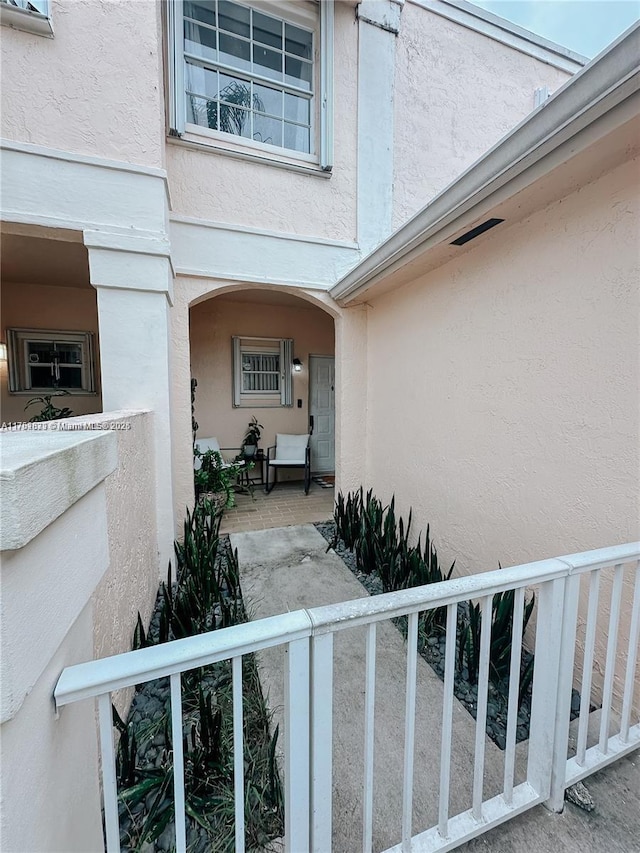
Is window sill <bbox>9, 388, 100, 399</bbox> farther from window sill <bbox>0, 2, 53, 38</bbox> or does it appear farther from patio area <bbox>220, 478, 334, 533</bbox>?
window sill <bbox>0, 2, 53, 38</bbox>

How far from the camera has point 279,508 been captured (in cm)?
534

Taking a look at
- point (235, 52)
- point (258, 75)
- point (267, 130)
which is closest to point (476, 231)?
point (267, 130)

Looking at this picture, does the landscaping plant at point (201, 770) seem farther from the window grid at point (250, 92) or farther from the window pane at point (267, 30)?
the window pane at point (267, 30)

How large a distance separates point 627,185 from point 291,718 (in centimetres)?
268

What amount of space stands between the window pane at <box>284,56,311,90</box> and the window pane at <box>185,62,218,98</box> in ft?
2.71

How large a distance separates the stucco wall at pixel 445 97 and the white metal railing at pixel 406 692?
4.68 m

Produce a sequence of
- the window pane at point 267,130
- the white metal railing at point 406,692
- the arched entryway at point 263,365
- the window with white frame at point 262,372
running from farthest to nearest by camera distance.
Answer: the window with white frame at point 262,372 < the arched entryway at point 263,365 < the window pane at point 267,130 < the white metal railing at point 406,692

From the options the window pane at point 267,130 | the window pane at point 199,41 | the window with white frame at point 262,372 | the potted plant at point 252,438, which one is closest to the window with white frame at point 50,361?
the window with white frame at point 262,372

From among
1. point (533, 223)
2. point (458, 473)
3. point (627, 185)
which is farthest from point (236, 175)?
point (458, 473)

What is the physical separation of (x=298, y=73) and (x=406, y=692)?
5795mm

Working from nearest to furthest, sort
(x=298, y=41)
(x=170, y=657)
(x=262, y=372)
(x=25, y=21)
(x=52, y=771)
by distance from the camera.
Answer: (x=52, y=771)
(x=170, y=657)
(x=25, y=21)
(x=298, y=41)
(x=262, y=372)

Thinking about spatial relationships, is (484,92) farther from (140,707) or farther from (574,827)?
(140,707)

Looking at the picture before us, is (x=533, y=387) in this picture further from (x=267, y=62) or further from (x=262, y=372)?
(x=262, y=372)

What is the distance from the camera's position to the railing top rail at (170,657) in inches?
29.2
